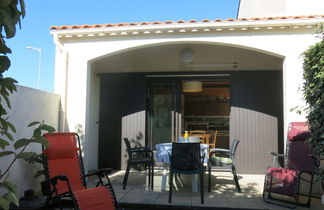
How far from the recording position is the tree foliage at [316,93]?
124 inches

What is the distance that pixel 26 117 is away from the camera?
13.4ft

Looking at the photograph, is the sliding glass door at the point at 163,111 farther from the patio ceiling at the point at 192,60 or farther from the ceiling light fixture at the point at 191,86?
the ceiling light fixture at the point at 191,86

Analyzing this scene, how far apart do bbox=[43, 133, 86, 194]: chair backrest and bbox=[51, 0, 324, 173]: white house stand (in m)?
1.04

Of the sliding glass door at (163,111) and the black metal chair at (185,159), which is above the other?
the sliding glass door at (163,111)

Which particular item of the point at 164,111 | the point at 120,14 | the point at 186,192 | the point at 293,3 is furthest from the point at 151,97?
the point at 293,3

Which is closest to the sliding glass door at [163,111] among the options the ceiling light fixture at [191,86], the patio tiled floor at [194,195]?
the ceiling light fixture at [191,86]

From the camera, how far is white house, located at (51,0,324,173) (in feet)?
15.3

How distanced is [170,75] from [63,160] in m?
3.46

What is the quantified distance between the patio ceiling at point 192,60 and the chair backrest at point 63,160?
2834 millimetres

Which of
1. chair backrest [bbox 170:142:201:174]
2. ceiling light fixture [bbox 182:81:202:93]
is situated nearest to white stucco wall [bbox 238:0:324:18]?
ceiling light fixture [bbox 182:81:202:93]

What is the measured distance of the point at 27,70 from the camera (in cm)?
2181

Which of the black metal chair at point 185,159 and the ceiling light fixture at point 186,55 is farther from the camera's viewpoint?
the ceiling light fixture at point 186,55

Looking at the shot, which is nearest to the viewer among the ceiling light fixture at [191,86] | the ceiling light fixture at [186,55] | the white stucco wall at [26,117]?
the white stucco wall at [26,117]

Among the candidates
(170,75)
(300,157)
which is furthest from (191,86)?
(300,157)
